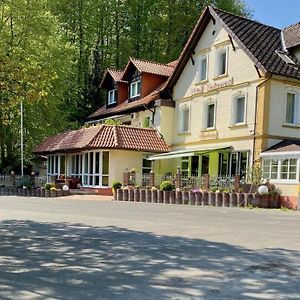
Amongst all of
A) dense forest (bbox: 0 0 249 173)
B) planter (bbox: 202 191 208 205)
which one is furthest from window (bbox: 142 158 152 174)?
dense forest (bbox: 0 0 249 173)

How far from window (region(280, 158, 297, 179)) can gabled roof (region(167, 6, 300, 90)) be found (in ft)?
16.0

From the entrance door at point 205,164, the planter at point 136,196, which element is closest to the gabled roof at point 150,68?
the entrance door at point 205,164

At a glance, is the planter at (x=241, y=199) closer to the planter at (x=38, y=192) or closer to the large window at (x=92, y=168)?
the large window at (x=92, y=168)

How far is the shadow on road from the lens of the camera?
5902mm

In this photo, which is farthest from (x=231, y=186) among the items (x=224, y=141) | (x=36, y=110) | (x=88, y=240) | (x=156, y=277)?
(x=36, y=110)

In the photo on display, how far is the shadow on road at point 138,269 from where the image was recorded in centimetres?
590

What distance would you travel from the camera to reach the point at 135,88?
36000 mm

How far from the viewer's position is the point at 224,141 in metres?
26.8

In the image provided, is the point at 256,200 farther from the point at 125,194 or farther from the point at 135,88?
the point at 135,88

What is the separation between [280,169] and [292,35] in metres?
9.56

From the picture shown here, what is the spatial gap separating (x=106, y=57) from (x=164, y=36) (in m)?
7.25

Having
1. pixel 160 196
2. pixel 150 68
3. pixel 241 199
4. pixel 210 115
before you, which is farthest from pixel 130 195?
pixel 150 68

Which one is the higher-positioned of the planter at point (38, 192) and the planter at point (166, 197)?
the planter at point (166, 197)

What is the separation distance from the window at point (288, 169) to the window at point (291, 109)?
12.2 ft
